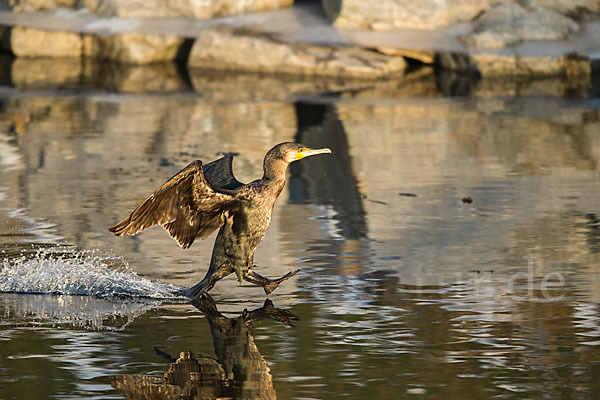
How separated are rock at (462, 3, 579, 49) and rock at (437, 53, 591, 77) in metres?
0.28

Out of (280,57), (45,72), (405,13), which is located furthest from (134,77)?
(405,13)

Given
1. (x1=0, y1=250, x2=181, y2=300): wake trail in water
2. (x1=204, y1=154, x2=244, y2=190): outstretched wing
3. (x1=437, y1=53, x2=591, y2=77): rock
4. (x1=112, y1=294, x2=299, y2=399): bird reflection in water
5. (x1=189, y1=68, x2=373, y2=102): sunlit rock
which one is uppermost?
(x1=437, y1=53, x2=591, y2=77): rock

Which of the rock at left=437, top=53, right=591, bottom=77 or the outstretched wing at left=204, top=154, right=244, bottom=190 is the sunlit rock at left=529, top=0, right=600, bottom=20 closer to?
the rock at left=437, top=53, right=591, bottom=77

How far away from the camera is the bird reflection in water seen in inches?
221

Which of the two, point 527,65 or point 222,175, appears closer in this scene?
point 222,175

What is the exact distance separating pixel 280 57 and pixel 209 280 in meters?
13.4

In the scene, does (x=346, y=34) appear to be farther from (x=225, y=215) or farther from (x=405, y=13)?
(x=225, y=215)

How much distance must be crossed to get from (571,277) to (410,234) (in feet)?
5.53

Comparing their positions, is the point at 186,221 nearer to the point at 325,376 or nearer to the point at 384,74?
the point at 325,376

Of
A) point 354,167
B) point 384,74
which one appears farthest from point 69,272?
point 384,74

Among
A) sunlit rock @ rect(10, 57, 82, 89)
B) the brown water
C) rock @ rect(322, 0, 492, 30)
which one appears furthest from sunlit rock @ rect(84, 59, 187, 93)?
rock @ rect(322, 0, 492, 30)

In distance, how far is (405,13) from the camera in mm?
20328

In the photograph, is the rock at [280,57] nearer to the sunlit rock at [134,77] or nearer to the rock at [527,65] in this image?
the sunlit rock at [134,77]

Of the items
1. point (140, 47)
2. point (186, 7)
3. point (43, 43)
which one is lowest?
point (140, 47)
